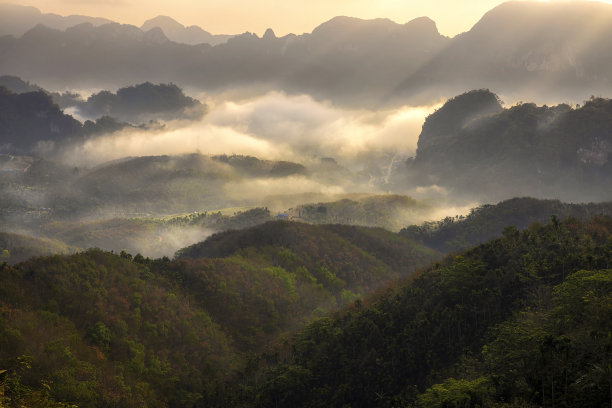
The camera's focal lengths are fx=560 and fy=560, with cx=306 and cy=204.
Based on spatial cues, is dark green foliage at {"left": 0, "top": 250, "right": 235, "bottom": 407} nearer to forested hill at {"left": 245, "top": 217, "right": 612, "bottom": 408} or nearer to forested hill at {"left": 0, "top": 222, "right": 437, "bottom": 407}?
forested hill at {"left": 0, "top": 222, "right": 437, "bottom": 407}

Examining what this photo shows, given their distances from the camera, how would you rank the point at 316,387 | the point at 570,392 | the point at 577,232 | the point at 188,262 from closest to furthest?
the point at 570,392, the point at 316,387, the point at 577,232, the point at 188,262

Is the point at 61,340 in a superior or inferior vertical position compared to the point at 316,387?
superior

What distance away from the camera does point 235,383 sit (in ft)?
391

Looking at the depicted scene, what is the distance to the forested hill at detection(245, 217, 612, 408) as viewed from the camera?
5562cm

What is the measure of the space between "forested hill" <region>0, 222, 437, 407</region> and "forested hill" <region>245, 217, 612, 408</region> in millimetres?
20133

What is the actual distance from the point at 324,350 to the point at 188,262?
248 ft

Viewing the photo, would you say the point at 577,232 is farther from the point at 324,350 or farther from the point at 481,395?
the point at 481,395

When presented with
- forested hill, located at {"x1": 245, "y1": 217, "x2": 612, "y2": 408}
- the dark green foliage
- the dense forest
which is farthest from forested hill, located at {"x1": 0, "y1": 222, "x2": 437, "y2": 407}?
forested hill, located at {"x1": 245, "y1": 217, "x2": 612, "y2": 408}

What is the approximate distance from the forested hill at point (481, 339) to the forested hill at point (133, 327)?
2013 cm

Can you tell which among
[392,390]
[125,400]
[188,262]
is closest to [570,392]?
[392,390]

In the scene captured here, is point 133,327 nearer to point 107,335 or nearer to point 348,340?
point 107,335

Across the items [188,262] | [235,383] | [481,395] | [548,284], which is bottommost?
[235,383]

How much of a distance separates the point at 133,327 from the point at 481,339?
7819 cm

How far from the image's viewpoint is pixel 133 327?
127438 millimetres
